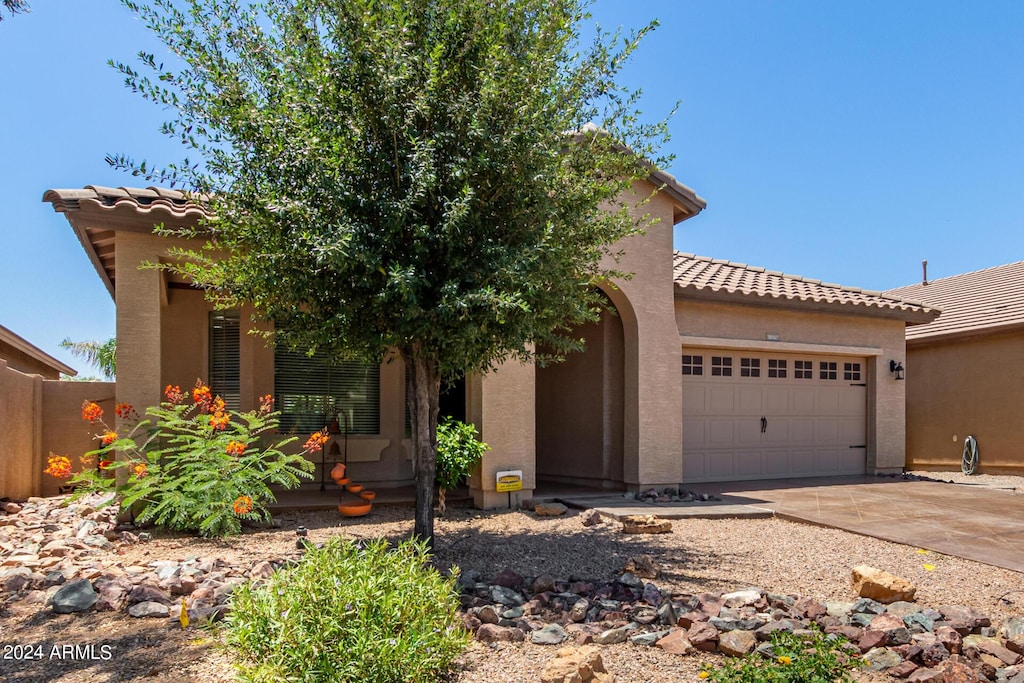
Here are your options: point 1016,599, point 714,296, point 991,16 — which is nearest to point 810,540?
point 1016,599

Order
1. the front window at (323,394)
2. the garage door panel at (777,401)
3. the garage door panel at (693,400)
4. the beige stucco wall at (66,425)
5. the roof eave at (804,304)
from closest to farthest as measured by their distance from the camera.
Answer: the front window at (323,394) < the beige stucco wall at (66,425) < the roof eave at (804,304) < the garage door panel at (693,400) < the garage door panel at (777,401)

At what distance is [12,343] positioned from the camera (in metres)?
16.2

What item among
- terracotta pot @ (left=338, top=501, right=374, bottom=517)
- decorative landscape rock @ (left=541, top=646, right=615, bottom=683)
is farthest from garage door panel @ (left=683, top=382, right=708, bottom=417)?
decorative landscape rock @ (left=541, top=646, right=615, bottom=683)

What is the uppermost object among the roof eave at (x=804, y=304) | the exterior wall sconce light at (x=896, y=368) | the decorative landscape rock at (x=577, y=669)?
the roof eave at (x=804, y=304)

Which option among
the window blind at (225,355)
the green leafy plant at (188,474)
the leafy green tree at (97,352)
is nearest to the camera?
the green leafy plant at (188,474)

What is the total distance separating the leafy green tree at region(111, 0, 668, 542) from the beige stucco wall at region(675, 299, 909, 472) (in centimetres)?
587

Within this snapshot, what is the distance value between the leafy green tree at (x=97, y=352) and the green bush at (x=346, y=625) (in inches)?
1248

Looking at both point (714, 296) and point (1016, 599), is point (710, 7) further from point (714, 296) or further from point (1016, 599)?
point (1016, 599)

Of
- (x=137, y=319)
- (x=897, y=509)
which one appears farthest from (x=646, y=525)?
(x=137, y=319)

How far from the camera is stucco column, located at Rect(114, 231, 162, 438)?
739 centimetres

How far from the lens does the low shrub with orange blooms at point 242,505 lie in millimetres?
6672

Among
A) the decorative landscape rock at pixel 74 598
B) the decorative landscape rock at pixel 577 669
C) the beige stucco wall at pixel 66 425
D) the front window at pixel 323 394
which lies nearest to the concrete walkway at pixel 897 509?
the front window at pixel 323 394

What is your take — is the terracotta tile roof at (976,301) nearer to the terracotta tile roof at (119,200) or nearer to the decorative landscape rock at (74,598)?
the terracotta tile roof at (119,200)

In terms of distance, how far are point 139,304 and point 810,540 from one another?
7.82 m
